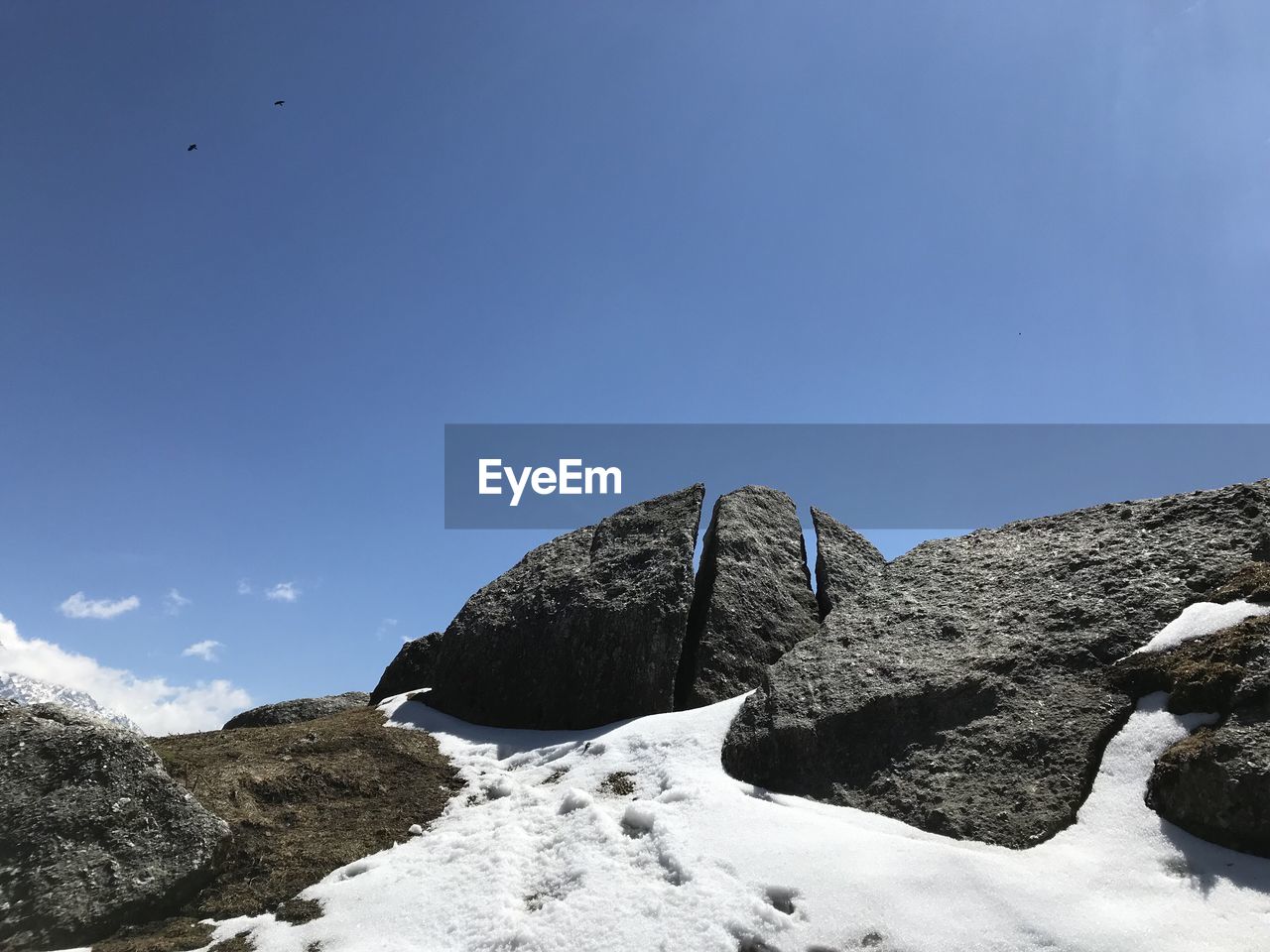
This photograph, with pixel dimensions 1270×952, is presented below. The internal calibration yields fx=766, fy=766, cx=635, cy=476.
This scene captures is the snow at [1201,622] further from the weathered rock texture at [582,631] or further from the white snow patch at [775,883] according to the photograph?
the weathered rock texture at [582,631]

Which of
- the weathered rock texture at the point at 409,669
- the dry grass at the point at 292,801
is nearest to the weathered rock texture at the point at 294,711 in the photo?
the weathered rock texture at the point at 409,669

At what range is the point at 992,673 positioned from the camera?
37.9ft

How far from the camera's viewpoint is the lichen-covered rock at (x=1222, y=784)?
772 cm

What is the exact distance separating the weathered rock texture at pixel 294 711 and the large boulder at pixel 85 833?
449 inches

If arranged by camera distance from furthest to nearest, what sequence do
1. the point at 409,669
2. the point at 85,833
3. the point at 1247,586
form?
the point at 409,669 → the point at 1247,586 → the point at 85,833

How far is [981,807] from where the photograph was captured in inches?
374

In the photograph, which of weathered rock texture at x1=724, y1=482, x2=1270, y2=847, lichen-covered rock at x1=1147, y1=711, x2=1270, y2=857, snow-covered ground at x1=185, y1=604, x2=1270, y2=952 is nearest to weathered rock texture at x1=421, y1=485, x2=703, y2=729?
weathered rock texture at x1=724, y1=482, x2=1270, y2=847

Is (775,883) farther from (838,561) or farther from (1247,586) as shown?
(838,561)

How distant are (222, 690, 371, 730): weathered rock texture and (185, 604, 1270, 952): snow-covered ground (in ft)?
39.0

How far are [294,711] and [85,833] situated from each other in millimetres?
13058

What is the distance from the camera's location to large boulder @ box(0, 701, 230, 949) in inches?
328

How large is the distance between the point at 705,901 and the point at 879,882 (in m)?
1.82

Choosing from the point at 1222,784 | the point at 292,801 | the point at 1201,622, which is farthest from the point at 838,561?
the point at 292,801

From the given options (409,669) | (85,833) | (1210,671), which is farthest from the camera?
(409,669)
